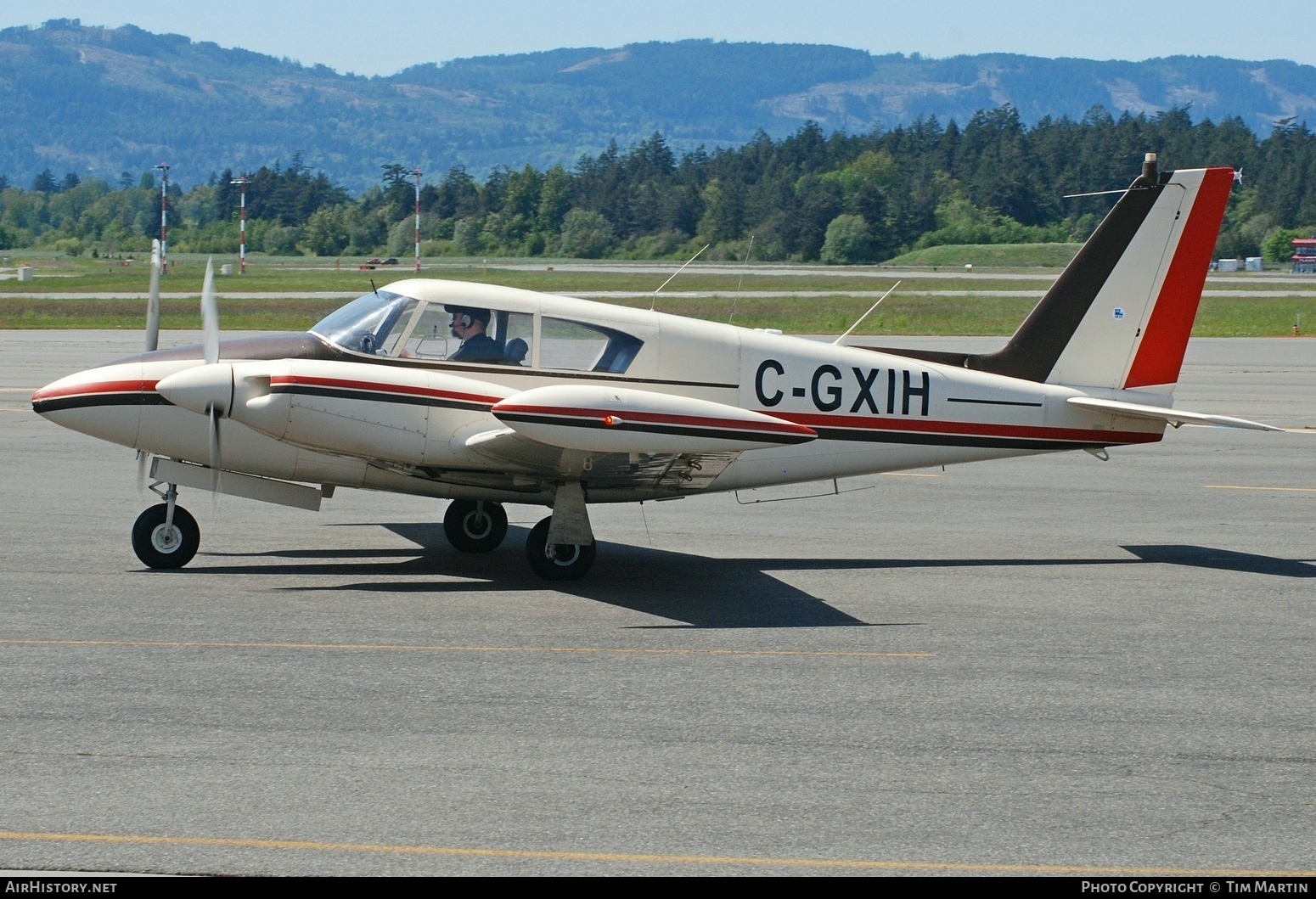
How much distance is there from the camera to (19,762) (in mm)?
6727

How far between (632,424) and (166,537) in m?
4.05

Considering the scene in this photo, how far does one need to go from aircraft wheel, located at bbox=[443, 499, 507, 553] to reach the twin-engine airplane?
0.02 meters

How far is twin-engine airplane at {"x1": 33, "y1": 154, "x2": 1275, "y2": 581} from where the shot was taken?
10.8 metres

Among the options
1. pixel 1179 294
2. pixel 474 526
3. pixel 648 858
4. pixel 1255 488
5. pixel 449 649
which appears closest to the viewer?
pixel 648 858

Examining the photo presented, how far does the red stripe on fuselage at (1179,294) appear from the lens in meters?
13.2

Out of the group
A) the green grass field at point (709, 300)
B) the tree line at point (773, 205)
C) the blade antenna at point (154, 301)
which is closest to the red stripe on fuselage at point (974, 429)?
the blade antenna at point (154, 301)

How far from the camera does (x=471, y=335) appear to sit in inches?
464

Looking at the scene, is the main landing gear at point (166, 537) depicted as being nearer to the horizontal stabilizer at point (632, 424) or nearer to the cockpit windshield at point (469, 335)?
the cockpit windshield at point (469, 335)

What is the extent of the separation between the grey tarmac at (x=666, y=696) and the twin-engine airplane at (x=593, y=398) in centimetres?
78

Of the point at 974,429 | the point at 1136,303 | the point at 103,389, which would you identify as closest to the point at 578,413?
the point at 103,389

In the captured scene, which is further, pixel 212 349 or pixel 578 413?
pixel 212 349

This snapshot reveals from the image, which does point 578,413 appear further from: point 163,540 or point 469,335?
point 163,540

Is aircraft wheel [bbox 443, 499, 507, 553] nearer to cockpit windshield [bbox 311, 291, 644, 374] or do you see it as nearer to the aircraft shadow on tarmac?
the aircraft shadow on tarmac
